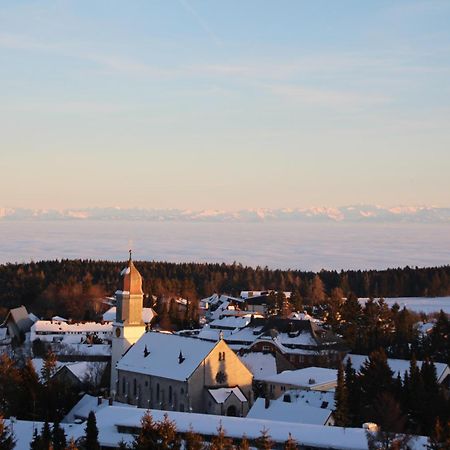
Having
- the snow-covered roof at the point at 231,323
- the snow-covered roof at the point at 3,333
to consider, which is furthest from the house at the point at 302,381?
the snow-covered roof at the point at 3,333

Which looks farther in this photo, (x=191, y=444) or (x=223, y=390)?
(x=223, y=390)

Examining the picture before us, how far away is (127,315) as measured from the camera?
6372 cm

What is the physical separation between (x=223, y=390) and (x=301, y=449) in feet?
54.5

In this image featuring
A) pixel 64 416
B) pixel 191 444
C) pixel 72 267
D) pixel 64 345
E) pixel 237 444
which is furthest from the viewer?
pixel 72 267

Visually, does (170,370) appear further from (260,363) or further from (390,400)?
(390,400)

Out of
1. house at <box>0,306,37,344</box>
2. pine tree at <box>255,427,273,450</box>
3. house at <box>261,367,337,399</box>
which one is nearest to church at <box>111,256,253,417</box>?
house at <box>261,367,337,399</box>

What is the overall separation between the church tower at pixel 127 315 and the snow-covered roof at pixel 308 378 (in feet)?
34.6

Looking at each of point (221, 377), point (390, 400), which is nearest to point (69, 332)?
point (221, 377)

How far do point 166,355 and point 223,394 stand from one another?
19.8 feet

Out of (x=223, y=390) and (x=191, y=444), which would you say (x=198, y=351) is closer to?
(x=223, y=390)

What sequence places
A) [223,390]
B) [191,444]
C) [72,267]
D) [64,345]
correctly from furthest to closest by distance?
[72,267], [64,345], [223,390], [191,444]

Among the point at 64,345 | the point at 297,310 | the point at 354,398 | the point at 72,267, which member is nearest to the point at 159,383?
the point at 354,398

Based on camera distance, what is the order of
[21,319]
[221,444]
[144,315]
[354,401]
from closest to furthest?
1. [221,444]
2. [354,401]
3. [144,315]
4. [21,319]

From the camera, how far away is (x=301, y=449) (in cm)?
3794
